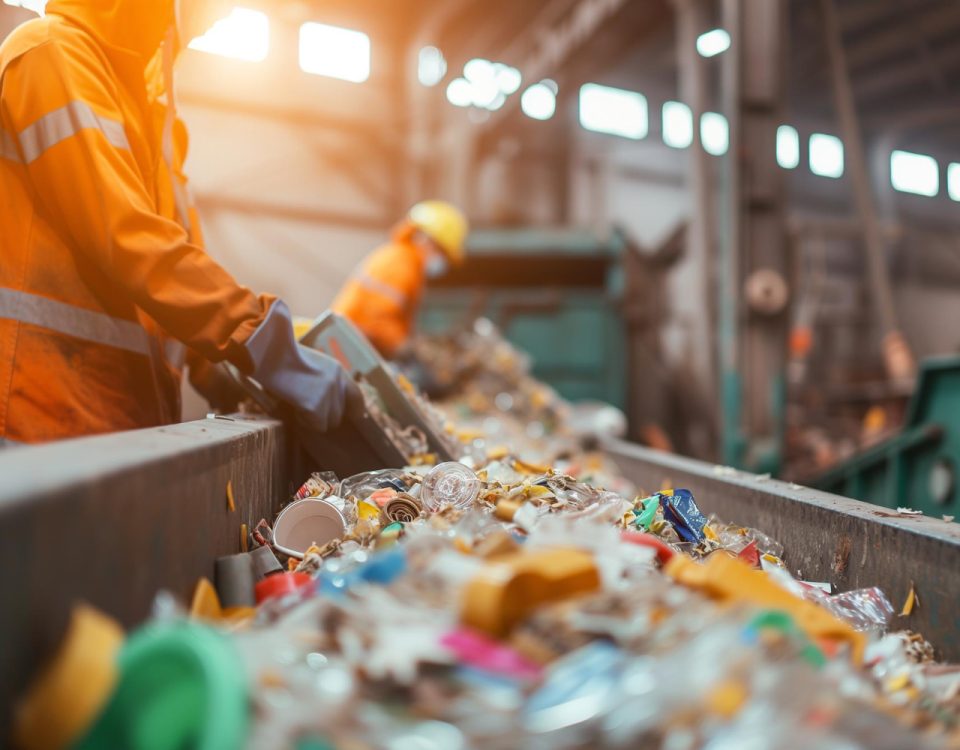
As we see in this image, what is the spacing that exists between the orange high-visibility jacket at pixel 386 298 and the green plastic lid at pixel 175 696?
11.3 feet

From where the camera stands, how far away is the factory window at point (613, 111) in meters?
10.5

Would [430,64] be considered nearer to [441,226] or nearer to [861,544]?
[441,226]

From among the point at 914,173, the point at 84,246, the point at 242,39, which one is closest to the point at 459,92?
the point at 242,39

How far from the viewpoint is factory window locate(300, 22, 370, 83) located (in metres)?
9.04

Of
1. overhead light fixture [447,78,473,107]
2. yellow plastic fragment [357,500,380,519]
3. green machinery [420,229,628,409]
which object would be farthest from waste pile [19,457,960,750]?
overhead light fixture [447,78,473,107]

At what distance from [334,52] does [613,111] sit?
13.3 feet

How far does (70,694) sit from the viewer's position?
2.39 feet

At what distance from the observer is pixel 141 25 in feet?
5.51

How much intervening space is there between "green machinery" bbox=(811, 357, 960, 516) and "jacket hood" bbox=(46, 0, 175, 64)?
3457 millimetres

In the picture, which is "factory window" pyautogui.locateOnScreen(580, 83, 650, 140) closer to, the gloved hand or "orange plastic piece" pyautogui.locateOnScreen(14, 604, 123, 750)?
the gloved hand

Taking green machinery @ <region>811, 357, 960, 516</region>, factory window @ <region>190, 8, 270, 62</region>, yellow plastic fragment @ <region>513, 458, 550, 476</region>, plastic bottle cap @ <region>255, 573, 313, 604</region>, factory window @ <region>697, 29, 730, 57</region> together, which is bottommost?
green machinery @ <region>811, 357, 960, 516</region>

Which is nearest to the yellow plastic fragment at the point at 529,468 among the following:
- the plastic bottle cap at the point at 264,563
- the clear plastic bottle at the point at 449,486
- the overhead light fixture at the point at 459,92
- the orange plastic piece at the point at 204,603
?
the clear plastic bottle at the point at 449,486

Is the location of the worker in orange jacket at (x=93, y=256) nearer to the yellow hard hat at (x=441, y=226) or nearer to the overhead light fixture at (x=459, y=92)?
the yellow hard hat at (x=441, y=226)

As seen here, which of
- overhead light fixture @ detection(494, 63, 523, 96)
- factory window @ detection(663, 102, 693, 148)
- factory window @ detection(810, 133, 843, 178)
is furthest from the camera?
factory window @ detection(810, 133, 843, 178)
